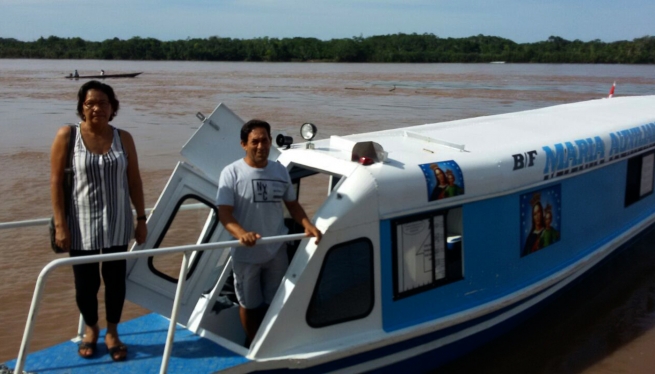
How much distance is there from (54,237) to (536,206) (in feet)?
13.1

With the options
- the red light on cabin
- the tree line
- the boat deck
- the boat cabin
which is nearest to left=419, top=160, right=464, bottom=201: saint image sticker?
the boat cabin

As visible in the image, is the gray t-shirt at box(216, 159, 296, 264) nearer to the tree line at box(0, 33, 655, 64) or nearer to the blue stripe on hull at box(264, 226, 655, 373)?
the blue stripe on hull at box(264, 226, 655, 373)

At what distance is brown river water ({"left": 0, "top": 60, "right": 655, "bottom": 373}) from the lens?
691cm

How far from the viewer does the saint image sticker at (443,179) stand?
17.5 feet

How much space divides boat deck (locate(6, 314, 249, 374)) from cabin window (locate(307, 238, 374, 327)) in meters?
0.64

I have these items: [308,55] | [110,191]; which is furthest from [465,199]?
[308,55]

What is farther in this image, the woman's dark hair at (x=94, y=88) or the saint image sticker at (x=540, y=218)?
the saint image sticker at (x=540, y=218)

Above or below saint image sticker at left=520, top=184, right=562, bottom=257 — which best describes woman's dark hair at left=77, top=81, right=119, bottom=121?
above

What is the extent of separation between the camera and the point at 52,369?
4.38 meters

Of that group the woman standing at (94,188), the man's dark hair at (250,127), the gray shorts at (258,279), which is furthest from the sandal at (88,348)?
the man's dark hair at (250,127)

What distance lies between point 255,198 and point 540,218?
2.95 meters

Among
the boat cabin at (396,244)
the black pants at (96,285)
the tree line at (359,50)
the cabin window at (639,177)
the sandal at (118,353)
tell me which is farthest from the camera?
the tree line at (359,50)

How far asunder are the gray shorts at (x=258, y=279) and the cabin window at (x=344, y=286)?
27cm

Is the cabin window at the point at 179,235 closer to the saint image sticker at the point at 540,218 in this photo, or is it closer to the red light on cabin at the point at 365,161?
the red light on cabin at the point at 365,161
